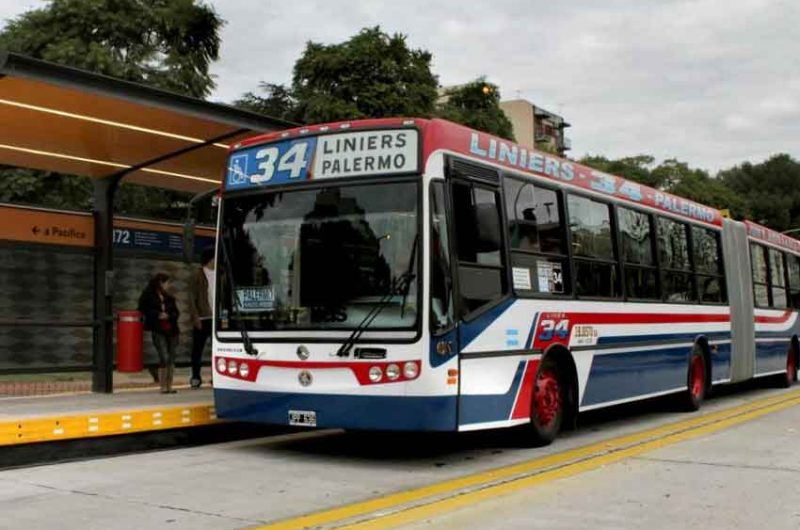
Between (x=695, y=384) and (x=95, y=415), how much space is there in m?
8.63

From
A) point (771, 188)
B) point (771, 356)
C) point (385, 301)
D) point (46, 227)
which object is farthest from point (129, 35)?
point (771, 188)

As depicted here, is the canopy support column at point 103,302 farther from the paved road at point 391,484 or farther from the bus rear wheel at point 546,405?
the bus rear wheel at point 546,405

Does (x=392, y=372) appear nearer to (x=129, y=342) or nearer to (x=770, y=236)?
(x=129, y=342)

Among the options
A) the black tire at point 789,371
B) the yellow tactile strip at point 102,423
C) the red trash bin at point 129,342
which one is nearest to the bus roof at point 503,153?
the yellow tactile strip at point 102,423

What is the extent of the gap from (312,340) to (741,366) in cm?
967

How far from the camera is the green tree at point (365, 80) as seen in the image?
34344 mm

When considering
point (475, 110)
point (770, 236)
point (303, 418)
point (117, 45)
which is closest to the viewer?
point (303, 418)

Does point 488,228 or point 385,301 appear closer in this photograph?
point 385,301

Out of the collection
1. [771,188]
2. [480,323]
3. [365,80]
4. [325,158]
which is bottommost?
[480,323]

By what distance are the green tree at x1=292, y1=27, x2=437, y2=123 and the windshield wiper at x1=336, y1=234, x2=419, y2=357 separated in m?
26.5

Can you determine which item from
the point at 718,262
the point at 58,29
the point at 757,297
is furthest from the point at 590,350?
the point at 58,29

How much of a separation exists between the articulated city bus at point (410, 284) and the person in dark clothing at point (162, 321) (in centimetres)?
332

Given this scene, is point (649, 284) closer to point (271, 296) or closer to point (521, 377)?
point (521, 377)

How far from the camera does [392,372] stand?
25.2 ft
